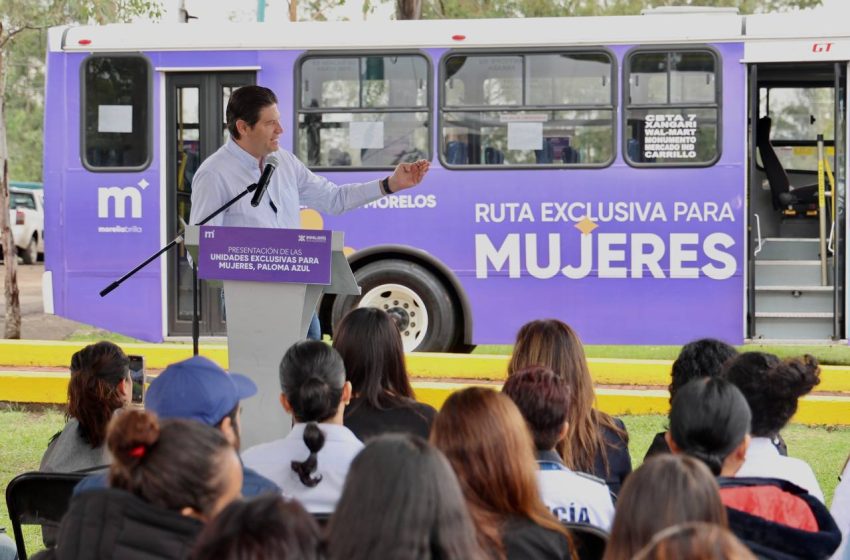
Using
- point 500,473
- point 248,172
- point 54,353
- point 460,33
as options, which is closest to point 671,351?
point 460,33

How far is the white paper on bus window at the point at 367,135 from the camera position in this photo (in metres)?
11.3

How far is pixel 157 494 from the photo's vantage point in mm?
2812

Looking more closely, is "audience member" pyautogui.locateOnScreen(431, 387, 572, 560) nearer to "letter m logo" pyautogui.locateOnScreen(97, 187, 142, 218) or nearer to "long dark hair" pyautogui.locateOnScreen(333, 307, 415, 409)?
"long dark hair" pyautogui.locateOnScreen(333, 307, 415, 409)

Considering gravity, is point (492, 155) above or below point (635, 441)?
above

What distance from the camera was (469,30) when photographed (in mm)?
11367

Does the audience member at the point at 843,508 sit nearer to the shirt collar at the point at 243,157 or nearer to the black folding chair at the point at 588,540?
the black folding chair at the point at 588,540

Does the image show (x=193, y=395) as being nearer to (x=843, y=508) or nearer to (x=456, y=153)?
(x=843, y=508)

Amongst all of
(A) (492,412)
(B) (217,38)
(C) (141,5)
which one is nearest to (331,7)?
(C) (141,5)

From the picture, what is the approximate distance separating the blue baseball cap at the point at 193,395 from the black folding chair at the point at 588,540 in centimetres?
99

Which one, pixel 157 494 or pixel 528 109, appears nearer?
pixel 157 494

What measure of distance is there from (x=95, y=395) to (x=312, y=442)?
114 cm

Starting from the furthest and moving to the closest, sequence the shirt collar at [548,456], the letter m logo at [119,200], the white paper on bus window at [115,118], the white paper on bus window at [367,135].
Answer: the white paper on bus window at [115,118] → the letter m logo at [119,200] → the white paper on bus window at [367,135] → the shirt collar at [548,456]

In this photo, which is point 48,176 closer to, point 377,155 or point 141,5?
point 377,155

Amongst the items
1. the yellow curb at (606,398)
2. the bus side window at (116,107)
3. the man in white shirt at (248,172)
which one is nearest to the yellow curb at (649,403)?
the yellow curb at (606,398)
